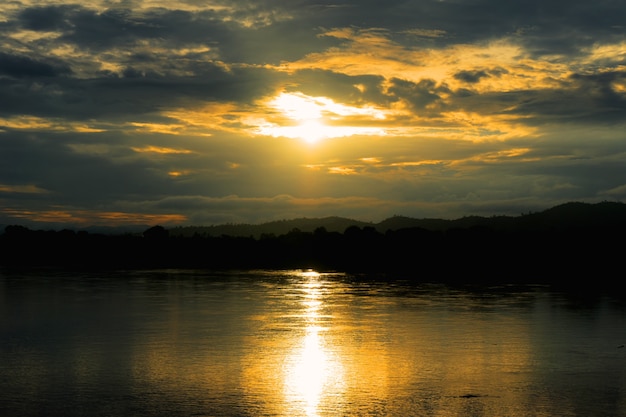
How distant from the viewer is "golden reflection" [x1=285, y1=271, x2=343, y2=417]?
80.1 feet

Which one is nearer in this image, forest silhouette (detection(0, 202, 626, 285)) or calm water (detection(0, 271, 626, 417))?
calm water (detection(0, 271, 626, 417))

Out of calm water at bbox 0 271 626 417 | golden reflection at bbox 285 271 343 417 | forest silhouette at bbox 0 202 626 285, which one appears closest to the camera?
calm water at bbox 0 271 626 417

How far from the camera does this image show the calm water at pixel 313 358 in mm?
24172

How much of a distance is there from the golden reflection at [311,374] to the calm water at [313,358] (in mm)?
69

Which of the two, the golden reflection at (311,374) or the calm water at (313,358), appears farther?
the golden reflection at (311,374)

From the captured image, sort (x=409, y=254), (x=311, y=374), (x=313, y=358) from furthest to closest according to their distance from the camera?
(x=409, y=254), (x=313, y=358), (x=311, y=374)

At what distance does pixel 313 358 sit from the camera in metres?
32.6

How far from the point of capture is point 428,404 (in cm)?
2419

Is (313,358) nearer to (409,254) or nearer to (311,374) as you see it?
(311,374)

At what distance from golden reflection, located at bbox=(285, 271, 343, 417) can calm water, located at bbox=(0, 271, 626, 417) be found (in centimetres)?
7

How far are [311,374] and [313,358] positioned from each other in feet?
11.8

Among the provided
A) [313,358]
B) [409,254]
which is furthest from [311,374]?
[409,254]

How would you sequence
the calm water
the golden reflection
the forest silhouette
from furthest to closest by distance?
the forest silhouette
the golden reflection
the calm water

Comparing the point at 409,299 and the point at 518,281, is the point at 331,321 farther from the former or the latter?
the point at 518,281
